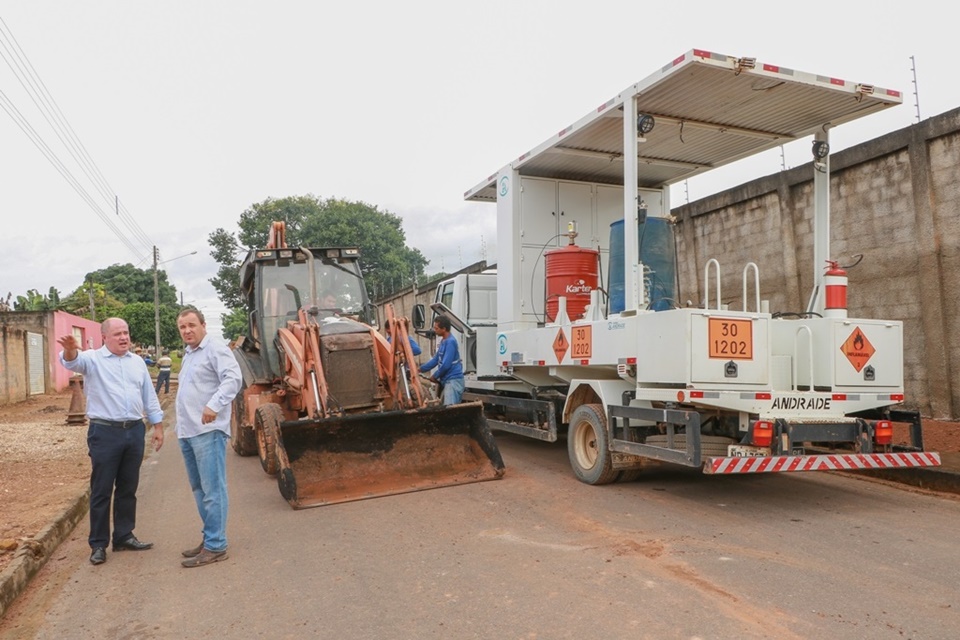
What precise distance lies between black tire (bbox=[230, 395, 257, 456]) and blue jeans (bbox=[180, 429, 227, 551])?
4456 mm

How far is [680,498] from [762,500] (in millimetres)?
722

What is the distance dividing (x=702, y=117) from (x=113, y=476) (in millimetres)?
6307

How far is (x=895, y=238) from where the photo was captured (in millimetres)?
9102

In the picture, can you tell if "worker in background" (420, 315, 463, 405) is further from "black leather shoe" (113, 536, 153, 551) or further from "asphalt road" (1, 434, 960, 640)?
"black leather shoe" (113, 536, 153, 551)

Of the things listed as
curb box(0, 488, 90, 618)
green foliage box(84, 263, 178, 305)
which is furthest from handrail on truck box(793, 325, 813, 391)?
green foliage box(84, 263, 178, 305)

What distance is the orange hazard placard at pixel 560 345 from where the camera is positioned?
25.7 feet

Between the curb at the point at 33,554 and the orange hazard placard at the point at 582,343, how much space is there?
192 inches

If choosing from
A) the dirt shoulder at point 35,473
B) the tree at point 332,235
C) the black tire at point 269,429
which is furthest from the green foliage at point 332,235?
the black tire at point 269,429

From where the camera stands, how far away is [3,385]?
1980 centimetres

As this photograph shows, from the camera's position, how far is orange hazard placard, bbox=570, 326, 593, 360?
289 inches

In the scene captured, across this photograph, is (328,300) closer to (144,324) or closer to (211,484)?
(211,484)

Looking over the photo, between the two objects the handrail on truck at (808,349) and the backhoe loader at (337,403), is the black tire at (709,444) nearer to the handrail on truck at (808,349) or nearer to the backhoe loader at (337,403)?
the handrail on truck at (808,349)

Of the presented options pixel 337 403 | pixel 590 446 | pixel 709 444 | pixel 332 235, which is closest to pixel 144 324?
pixel 332 235

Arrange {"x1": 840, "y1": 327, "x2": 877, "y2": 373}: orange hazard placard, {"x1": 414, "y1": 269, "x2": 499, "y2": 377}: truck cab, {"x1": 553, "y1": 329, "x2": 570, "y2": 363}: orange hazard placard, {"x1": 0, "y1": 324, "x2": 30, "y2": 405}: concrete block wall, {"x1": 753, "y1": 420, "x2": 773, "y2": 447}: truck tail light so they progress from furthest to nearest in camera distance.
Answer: {"x1": 0, "y1": 324, "x2": 30, "y2": 405}: concrete block wall < {"x1": 414, "y1": 269, "x2": 499, "y2": 377}: truck cab < {"x1": 553, "y1": 329, "x2": 570, "y2": 363}: orange hazard placard < {"x1": 840, "y1": 327, "x2": 877, "y2": 373}: orange hazard placard < {"x1": 753, "y1": 420, "x2": 773, "y2": 447}: truck tail light
